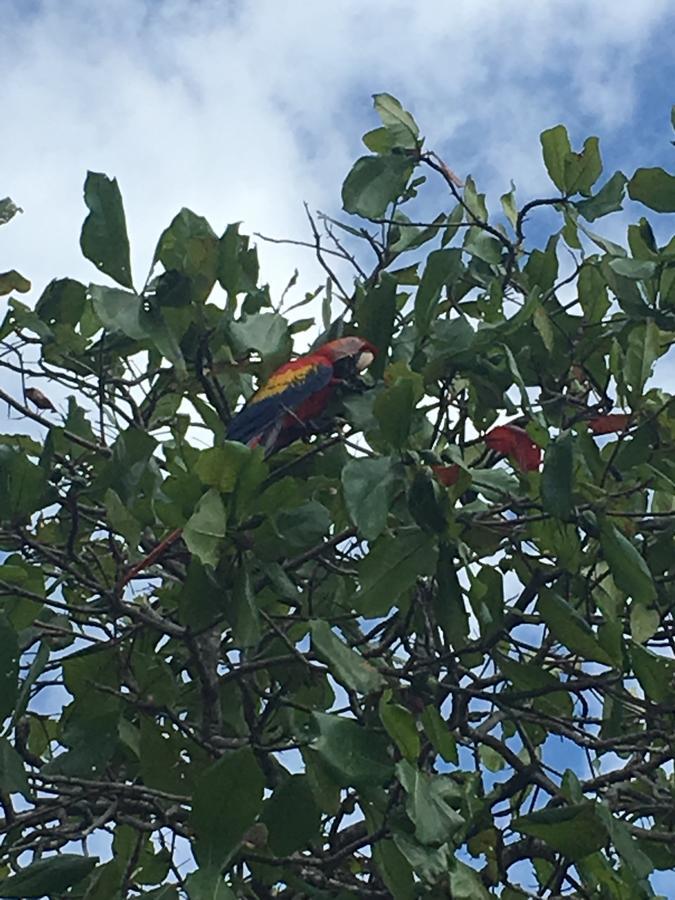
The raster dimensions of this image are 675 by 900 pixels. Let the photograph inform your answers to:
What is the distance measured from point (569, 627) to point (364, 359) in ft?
1.98

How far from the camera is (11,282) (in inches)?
93.5

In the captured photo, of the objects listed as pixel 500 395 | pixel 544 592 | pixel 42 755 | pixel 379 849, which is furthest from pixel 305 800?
pixel 42 755

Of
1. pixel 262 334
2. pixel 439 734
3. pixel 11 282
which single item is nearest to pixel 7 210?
pixel 11 282

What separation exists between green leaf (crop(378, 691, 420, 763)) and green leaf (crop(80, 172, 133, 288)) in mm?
949

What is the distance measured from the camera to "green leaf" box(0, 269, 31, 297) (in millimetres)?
2373

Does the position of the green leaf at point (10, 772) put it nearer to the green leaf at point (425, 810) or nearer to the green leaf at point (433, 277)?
the green leaf at point (425, 810)

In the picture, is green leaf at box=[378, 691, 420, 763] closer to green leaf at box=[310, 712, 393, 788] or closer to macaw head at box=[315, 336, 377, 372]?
green leaf at box=[310, 712, 393, 788]

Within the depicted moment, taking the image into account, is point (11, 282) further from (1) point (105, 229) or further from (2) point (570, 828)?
(2) point (570, 828)

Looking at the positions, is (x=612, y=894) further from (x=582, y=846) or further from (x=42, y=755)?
(x=42, y=755)

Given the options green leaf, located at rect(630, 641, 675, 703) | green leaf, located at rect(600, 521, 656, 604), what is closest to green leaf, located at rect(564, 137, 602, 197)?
green leaf, located at rect(600, 521, 656, 604)

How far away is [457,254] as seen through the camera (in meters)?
1.95

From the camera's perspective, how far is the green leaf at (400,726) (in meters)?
1.50

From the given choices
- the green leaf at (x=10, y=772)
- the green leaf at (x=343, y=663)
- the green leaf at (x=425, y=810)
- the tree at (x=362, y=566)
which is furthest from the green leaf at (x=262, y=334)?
the green leaf at (x=425, y=810)

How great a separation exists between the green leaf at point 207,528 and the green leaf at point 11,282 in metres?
0.92
